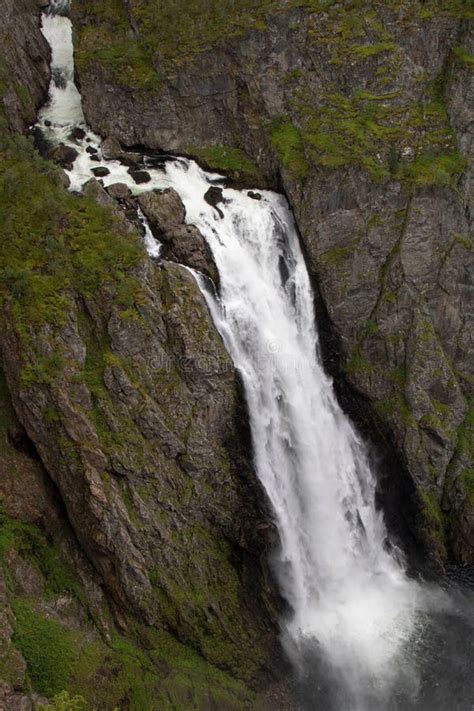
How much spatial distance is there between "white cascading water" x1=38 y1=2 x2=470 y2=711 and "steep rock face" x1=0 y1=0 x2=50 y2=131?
242 cm

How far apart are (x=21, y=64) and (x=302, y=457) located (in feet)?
80.7

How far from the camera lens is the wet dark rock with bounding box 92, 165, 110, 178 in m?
28.7

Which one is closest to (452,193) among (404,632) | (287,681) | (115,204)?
(115,204)

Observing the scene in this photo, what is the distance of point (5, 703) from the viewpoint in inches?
600

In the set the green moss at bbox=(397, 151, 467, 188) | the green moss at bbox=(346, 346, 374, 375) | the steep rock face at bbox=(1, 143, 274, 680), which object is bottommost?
the steep rock face at bbox=(1, 143, 274, 680)

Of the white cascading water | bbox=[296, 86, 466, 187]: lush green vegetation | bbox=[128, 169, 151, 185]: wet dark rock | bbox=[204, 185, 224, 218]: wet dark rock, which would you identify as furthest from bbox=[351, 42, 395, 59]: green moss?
bbox=[128, 169, 151, 185]: wet dark rock

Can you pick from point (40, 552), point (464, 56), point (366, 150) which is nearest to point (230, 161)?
point (366, 150)

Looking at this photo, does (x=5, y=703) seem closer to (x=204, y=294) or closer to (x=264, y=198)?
(x=204, y=294)

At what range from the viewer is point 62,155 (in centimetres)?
2895

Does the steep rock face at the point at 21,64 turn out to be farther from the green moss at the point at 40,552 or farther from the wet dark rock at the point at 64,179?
the green moss at the point at 40,552

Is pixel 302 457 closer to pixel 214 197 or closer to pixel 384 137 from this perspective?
pixel 214 197

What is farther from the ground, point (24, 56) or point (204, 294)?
point (24, 56)

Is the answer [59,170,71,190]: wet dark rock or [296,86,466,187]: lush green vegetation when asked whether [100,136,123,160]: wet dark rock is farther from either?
[296,86,466,187]: lush green vegetation

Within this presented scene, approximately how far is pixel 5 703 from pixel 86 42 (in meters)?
30.7
